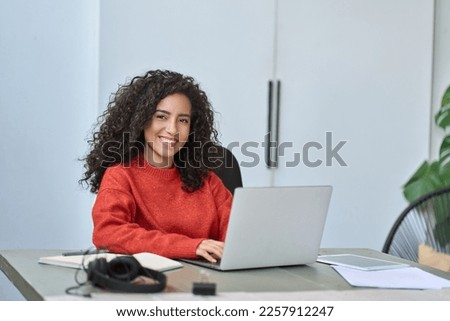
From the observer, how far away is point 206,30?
11.6ft

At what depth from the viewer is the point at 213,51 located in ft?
11.6

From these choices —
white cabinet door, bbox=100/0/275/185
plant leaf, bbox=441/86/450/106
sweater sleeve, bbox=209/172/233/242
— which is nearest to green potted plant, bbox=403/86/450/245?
plant leaf, bbox=441/86/450/106

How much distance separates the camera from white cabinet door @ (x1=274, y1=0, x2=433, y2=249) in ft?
12.1

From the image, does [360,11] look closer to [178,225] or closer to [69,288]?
[178,225]

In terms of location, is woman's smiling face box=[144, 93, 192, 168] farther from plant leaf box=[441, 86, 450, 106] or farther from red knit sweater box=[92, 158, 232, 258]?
plant leaf box=[441, 86, 450, 106]

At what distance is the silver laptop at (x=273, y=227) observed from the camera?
1777mm

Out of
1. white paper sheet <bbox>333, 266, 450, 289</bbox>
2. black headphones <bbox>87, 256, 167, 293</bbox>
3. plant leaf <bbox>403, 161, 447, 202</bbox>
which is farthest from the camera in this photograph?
plant leaf <bbox>403, 161, 447, 202</bbox>

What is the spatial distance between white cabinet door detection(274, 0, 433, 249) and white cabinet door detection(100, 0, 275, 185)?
9cm

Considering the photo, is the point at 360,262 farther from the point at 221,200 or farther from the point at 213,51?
the point at 213,51

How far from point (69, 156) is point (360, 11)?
1459 millimetres

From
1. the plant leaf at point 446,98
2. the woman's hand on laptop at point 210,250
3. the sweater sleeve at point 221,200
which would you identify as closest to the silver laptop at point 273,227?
the woman's hand on laptop at point 210,250

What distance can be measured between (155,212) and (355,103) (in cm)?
185

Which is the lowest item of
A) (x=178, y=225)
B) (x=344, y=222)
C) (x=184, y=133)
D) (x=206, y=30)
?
(x=344, y=222)

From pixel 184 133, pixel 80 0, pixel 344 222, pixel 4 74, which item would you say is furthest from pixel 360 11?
pixel 184 133
